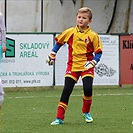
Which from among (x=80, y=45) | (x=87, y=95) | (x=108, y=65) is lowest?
(x=108, y=65)

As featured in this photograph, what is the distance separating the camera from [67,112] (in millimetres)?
13078

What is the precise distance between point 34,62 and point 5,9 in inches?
353

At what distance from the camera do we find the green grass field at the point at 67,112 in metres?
10.3

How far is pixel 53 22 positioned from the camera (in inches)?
1172

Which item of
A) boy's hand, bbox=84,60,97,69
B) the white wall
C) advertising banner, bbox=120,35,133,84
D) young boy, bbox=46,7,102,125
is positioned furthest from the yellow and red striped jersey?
the white wall

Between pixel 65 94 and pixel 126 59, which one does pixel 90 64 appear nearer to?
pixel 65 94

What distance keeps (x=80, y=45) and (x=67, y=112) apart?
2.46m

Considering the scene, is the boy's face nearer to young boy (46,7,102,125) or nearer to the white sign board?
young boy (46,7,102,125)

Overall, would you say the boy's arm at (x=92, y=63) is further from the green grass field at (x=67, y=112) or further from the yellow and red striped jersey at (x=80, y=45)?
the green grass field at (x=67, y=112)

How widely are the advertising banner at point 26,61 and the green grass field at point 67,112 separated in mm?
262

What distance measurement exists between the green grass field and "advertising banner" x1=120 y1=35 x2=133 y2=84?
3.73 ft

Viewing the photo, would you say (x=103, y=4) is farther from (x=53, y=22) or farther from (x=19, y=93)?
A: (x=19, y=93)

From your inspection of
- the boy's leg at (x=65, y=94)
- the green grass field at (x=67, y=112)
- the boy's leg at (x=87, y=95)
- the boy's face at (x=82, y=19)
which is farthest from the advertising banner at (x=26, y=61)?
the boy's face at (x=82, y=19)

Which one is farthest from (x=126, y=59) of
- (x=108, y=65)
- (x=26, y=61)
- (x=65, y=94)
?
(x=65, y=94)
